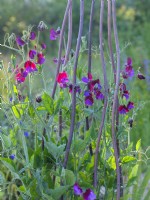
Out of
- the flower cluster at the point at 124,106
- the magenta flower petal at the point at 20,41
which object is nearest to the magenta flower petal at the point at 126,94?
the flower cluster at the point at 124,106

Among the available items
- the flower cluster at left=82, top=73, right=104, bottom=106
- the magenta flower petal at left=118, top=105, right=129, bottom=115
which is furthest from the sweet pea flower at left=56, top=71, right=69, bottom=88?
the magenta flower petal at left=118, top=105, right=129, bottom=115

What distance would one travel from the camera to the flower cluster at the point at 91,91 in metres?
2.00

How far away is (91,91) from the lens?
2.04 metres

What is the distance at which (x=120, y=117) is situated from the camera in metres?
2.18

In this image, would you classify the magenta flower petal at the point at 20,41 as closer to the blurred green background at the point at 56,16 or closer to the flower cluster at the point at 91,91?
the flower cluster at the point at 91,91

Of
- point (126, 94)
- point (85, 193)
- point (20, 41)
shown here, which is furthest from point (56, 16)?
point (85, 193)

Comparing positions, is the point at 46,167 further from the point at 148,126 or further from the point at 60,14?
the point at 60,14

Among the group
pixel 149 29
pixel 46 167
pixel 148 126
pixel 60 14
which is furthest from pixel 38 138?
pixel 60 14

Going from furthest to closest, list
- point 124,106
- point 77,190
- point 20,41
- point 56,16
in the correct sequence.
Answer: point 56,16 < point 20,41 < point 124,106 < point 77,190

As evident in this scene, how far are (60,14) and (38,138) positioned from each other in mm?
7790

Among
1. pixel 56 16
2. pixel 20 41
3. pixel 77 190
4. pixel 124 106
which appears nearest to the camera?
pixel 77 190

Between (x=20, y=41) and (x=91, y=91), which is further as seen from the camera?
(x=20, y=41)

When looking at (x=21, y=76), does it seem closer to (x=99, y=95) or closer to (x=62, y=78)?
(x=62, y=78)

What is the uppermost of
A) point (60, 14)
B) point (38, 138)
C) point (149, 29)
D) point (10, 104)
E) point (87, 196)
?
point (60, 14)
